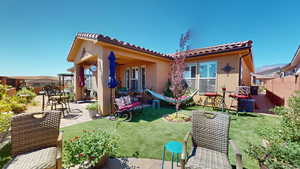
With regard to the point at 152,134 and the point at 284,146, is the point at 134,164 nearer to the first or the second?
the point at 152,134

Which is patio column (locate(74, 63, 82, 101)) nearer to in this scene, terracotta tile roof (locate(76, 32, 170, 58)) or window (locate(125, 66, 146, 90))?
terracotta tile roof (locate(76, 32, 170, 58))

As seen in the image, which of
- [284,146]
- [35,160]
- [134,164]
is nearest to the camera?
[284,146]

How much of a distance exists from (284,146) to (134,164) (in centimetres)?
204

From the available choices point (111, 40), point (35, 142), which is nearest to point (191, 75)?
point (111, 40)

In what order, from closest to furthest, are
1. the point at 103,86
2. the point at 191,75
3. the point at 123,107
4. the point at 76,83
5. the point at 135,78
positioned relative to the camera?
the point at 123,107 → the point at 103,86 → the point at 191,75 → the point at 76,83 → the point at 135,78

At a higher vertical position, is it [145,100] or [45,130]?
[45,130]

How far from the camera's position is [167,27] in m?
7.41

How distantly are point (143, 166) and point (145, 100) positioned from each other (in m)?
5.81

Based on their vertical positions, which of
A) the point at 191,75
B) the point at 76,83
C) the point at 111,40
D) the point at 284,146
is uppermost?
the point at 111,40

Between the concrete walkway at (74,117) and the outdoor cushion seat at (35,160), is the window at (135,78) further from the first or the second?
the outdoor cushion seat at (35,160)

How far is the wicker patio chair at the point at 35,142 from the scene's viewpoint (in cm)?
134

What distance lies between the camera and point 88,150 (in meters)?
1.63

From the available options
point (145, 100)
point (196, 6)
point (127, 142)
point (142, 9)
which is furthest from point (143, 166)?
point (196, 6)

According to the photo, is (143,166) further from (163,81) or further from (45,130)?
(163,81)
